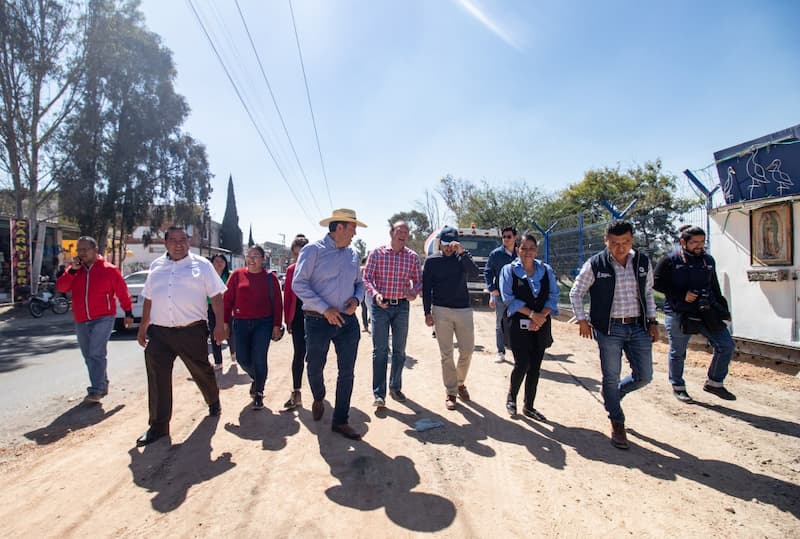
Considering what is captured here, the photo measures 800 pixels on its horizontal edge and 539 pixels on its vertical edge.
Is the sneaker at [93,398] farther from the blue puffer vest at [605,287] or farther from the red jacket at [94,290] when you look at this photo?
the blue puffer vest at [605,287]

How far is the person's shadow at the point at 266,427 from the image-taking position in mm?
3627

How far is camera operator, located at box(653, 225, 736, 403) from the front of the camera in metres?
4.43

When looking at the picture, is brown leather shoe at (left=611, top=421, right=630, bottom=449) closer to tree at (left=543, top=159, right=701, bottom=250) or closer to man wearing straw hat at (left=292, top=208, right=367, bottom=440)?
man wearing straw hat at (left=292, top=208, right=367, bottom=440)

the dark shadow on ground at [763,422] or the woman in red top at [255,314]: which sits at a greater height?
the woman in red top at [255,314]

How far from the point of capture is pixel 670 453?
11.0 feet

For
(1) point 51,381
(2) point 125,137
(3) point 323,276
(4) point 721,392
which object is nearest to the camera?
(3) point 323,276

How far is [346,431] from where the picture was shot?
3.66m

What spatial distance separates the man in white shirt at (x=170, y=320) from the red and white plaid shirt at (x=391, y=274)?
61.4 inches

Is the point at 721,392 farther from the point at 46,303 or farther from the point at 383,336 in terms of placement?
the point at 46,303

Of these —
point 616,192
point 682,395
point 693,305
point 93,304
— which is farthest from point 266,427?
point 616,192

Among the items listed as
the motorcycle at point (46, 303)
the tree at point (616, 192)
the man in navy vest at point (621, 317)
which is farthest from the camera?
the tree at point (616, 192)

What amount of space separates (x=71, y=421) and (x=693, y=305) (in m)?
6.56

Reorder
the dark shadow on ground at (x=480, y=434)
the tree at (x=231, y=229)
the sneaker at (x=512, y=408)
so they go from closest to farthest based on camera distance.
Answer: the dark shadow on ground at (x=480, y=434) < the sneaker at (x=512, y=408) < the tree at (x=231, y=229)

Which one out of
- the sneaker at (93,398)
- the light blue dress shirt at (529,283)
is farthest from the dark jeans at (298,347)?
the sneaker at (93,398)
